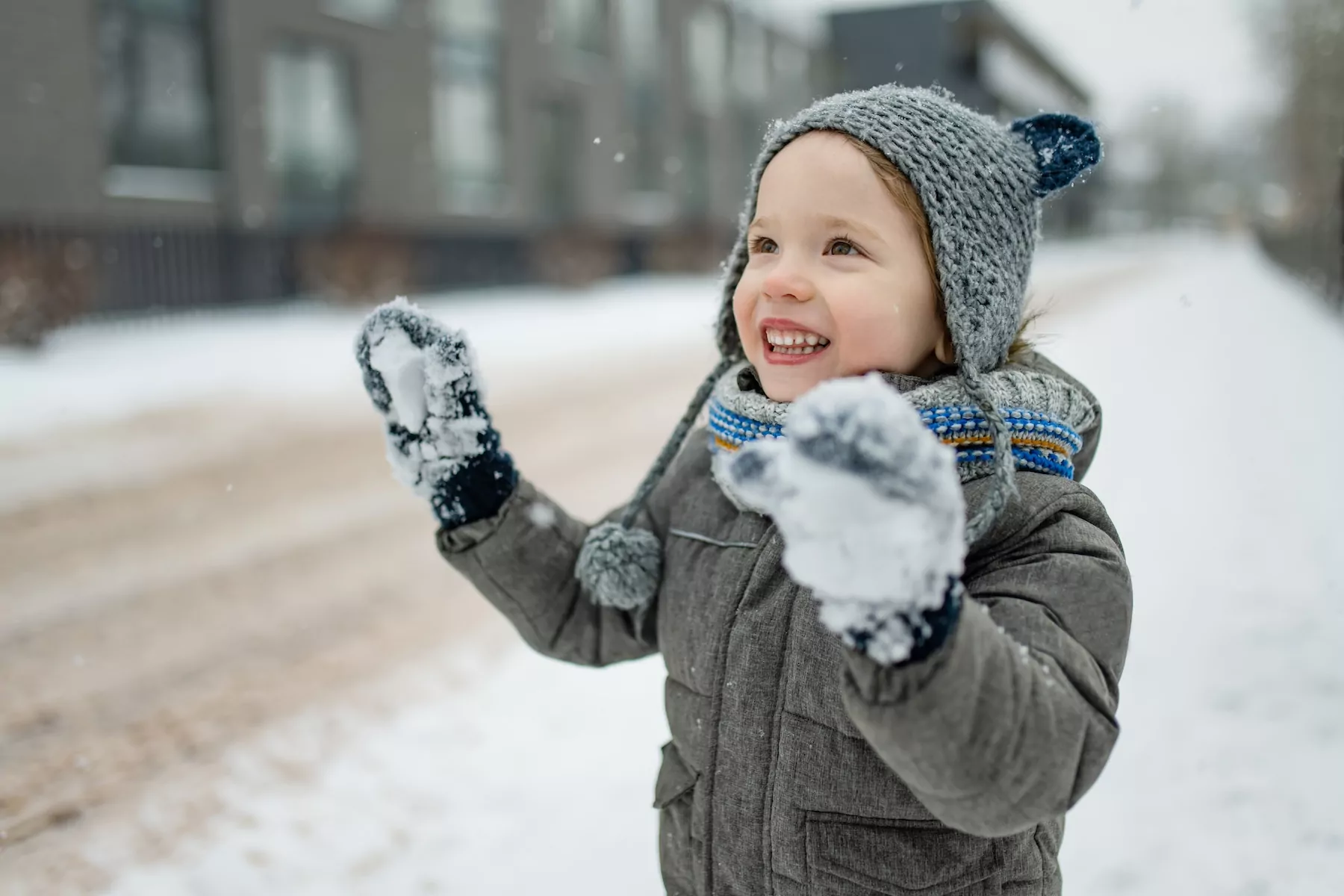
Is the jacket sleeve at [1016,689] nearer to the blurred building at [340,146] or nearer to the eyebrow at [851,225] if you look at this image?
the eyebrow at [851,225]

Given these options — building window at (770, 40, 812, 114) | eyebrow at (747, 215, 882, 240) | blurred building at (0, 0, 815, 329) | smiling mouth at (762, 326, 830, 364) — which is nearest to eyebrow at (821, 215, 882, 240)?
eyebrow at (747, 215, 882, 240)

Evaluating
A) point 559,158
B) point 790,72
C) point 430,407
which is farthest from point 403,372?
point 790,72

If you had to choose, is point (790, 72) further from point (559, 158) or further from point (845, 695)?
point (845, 695)

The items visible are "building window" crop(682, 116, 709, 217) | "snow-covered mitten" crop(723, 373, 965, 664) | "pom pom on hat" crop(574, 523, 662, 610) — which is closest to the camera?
"snow-covered mitten" crop(723, 373, 965, 664)

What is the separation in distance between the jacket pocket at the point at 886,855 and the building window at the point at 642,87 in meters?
24.2

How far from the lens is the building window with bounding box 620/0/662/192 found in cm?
2395

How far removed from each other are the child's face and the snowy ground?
596 mm

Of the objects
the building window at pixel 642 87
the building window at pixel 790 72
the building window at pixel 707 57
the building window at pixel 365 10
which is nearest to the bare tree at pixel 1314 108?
the building window at pixel 365 10

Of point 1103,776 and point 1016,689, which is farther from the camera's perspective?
point 1103,776

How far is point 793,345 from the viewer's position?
51.6 inches

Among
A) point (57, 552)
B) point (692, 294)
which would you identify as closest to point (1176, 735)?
point (57, 552)

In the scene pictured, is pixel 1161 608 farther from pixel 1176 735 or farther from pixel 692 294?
pixel 692 294

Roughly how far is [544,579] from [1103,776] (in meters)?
1.93

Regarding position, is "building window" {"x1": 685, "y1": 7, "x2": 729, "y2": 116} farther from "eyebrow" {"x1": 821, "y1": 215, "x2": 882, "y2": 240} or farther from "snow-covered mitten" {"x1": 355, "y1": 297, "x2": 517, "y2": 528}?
"eyebrow" {"x1": 821, "y1": 215, "x2": 882, "y2": 240}
